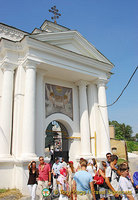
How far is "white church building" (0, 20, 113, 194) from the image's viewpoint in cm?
930

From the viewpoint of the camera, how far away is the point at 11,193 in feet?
26.6

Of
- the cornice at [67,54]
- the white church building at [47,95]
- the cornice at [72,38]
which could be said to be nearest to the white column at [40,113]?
the white church building at [47,95]

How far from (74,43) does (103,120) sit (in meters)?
5.55

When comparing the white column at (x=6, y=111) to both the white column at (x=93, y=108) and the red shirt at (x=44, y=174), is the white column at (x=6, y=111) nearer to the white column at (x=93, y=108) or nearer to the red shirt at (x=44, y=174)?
the red shirt at (x=44, y=174)

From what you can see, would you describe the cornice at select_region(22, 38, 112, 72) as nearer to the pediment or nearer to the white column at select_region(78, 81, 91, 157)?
the pediment

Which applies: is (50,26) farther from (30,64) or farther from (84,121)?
(84,121)

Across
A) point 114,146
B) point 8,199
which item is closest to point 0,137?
point 8,199

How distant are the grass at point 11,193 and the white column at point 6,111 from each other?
1.57 metres

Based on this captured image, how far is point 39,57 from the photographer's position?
1055cm

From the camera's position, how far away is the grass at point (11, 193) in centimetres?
778

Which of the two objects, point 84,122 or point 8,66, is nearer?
point 8,66

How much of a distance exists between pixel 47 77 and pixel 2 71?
289 centimetres

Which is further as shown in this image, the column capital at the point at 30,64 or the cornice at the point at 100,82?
the cornice at the point at 100,82

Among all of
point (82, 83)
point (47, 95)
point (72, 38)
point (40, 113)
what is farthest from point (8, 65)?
point (82, 83)
